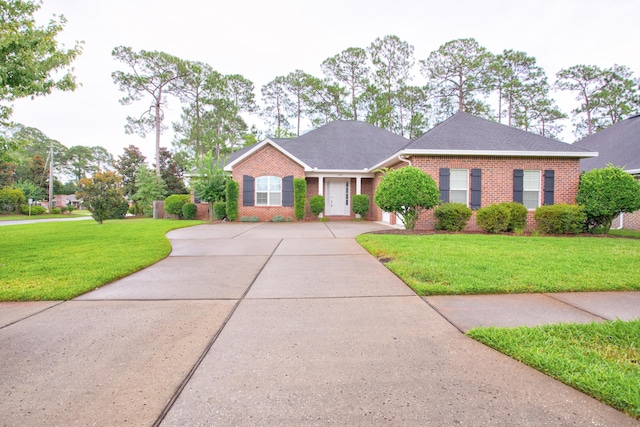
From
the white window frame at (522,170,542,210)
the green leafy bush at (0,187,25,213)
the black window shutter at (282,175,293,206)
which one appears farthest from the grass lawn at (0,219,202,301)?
the green leafy bush at (0,187,25,213)

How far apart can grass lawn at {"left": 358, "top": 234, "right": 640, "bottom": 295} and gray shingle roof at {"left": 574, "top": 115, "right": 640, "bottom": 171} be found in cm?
839

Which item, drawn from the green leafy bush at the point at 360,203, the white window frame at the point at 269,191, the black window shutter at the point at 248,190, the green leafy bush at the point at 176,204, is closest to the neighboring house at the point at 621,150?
the green leafy bush at the point at 360,203

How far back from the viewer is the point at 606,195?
9125 mm

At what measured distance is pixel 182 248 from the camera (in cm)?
714

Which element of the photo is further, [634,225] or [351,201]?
[351,201]

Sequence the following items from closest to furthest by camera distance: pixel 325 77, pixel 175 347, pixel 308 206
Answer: pixel 175 347 → pixel 308 206 → pixel 325 77

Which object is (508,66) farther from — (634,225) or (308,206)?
(308,206)

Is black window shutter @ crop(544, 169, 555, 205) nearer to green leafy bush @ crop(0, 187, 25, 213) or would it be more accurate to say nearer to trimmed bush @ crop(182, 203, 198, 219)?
trimmed bush @ crop(182, 203, 198, 219)

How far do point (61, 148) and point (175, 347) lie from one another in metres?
76.3

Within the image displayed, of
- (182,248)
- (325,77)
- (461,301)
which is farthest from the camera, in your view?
(325,77)

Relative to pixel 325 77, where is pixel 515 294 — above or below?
below

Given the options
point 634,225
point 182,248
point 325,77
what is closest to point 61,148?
point 325,77

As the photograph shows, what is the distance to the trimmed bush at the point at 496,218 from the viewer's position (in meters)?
9.31

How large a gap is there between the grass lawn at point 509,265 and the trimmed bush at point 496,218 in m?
1.92
